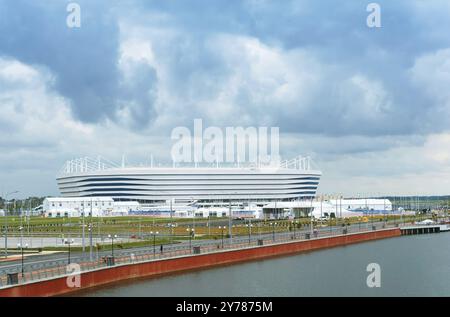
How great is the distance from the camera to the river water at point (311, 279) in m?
57.6

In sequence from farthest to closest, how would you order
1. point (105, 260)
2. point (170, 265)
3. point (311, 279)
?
point (170, 265) → point (311, 279) → point (105, 260)

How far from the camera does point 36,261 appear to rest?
67.6 meters

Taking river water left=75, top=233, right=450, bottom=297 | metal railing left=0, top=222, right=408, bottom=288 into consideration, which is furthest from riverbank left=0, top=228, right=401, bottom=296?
river water left=75, top=233, right=450, bottom=297

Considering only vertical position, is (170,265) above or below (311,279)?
above

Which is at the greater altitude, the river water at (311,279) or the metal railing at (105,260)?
the metal railing at (105,260)

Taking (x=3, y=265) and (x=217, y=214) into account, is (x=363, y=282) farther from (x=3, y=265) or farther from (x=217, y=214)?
(x=217, y=214)

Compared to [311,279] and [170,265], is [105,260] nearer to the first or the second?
[170,265]

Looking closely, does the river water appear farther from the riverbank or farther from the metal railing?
the metal railing

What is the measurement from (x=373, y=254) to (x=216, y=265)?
76.5 feet

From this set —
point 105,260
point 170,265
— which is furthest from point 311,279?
point 105,260

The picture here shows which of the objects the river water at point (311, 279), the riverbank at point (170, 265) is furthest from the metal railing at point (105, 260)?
the river water at point (311, 279)

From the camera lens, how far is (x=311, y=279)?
212ft

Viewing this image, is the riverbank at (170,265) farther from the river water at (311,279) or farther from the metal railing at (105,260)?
the river water at (311,279)
